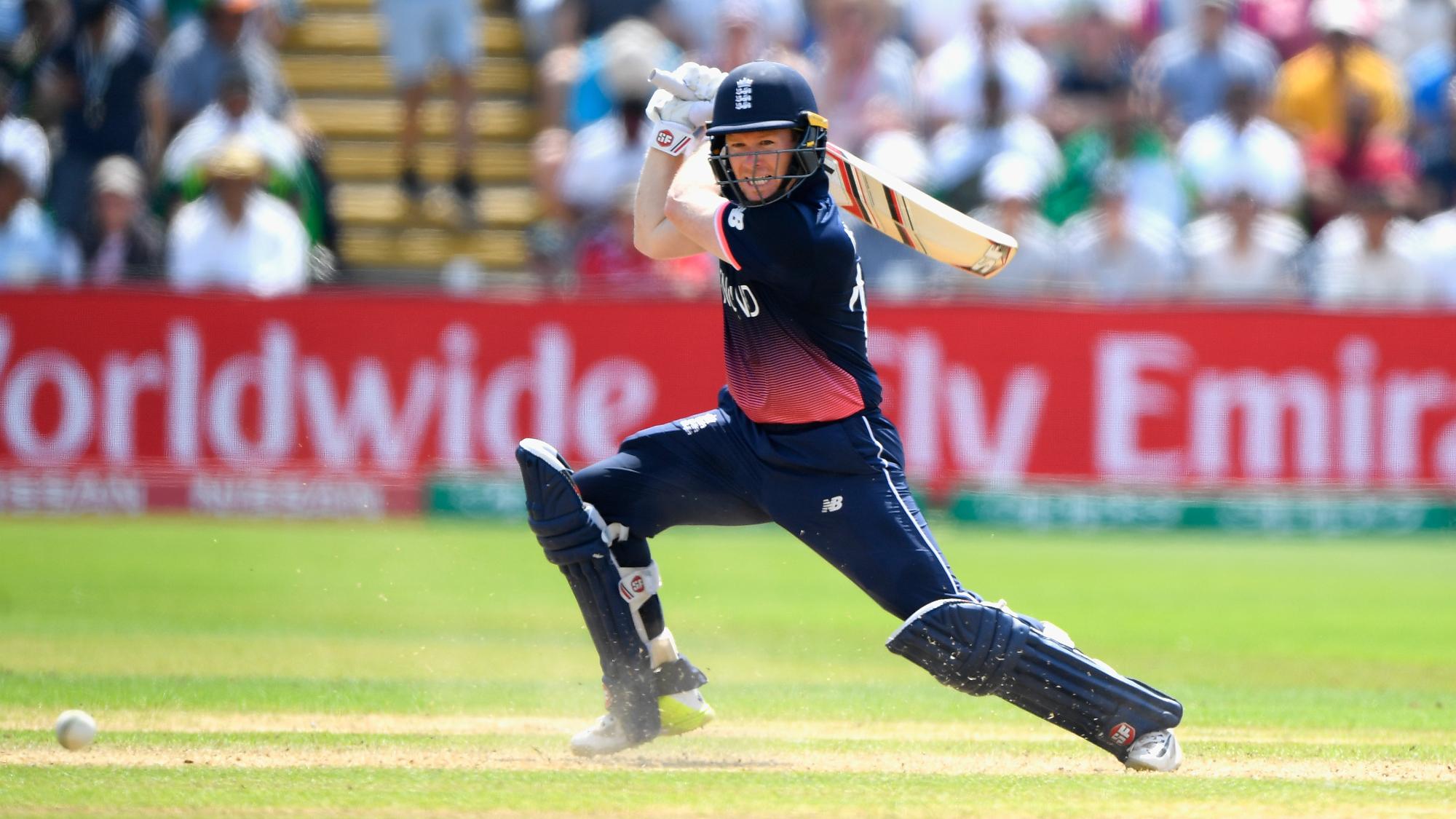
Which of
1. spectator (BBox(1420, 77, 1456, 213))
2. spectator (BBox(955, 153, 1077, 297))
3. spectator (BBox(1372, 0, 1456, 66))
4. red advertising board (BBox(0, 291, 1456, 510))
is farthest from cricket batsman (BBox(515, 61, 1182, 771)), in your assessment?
spectator (BBox(1372, 0, 1456, 66))

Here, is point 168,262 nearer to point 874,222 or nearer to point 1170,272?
point 1170,272

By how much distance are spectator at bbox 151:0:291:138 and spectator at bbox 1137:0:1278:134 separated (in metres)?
6.49

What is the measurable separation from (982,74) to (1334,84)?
2.70 m

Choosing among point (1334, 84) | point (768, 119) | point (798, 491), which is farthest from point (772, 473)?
point (1334, 84)

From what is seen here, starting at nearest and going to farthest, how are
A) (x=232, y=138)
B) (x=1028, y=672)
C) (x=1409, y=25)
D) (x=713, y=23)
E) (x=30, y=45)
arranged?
(x=1028, y=672), (x=232, y=138), (x=30, y=45), (x=713, y=23), (x=1409, y=25)

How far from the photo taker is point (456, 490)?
41.5ft

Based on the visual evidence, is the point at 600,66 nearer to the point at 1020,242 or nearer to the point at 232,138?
the point at 232,138

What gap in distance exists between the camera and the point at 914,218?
Result: 18.6 ft

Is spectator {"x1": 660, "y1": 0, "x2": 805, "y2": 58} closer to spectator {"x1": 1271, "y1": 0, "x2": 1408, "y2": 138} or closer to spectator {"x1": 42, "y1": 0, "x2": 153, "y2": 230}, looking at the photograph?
spectator {"x1": 1271, "y1": 0, "x2": 1408, "y2": 138}

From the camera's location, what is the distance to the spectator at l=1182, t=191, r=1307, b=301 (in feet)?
43.3

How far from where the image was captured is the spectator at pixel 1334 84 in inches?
578

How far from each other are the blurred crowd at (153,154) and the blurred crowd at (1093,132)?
6.43 feet

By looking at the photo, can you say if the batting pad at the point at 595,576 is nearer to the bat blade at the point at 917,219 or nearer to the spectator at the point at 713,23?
the bat blade at the point at 917,219

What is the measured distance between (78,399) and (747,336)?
25.6 ft
